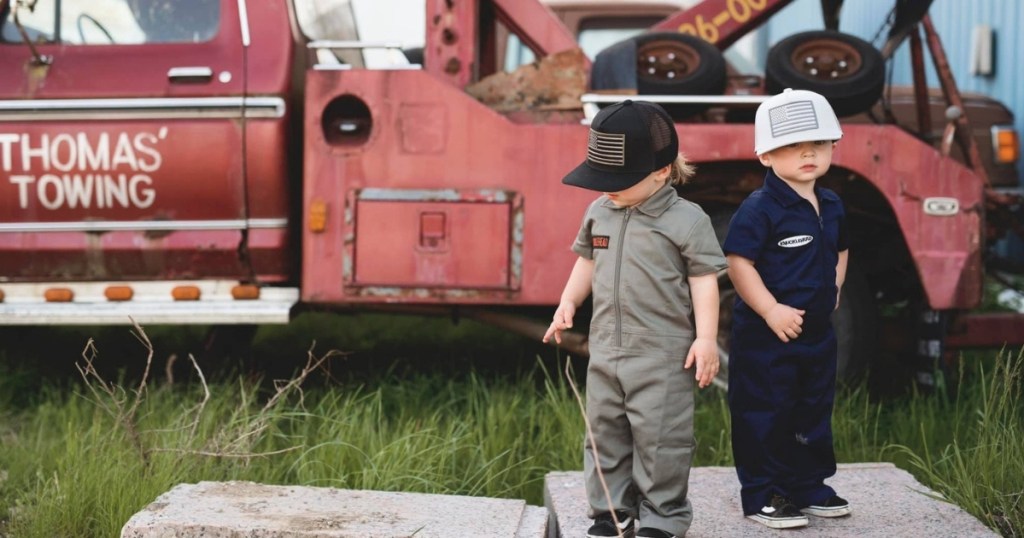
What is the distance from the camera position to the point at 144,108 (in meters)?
4.15

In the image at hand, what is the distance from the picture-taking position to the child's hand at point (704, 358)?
2.55 m

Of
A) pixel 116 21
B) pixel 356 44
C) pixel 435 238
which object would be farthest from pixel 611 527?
pixel 116 21

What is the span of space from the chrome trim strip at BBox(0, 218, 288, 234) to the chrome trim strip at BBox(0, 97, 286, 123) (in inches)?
14.9

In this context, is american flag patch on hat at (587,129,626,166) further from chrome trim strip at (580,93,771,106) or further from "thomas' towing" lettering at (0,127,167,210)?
"thomas' towing" lettering at (0,127,167,210)

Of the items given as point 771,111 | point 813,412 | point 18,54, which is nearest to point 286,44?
point 18,54

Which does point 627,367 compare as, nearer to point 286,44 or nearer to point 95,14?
point 286,44

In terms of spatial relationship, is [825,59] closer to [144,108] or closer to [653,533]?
[653,533]

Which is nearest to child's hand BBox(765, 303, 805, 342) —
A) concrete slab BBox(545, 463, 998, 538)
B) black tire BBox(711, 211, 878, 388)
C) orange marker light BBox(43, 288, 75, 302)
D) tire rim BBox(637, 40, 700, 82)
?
concrete slab BBox(545, 463, 998, 538)

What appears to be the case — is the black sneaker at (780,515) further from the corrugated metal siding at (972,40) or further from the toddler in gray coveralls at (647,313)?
the corrugated metal siding at (972,40)

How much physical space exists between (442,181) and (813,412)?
1671 millimetres

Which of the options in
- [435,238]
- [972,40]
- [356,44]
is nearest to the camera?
[356,44]

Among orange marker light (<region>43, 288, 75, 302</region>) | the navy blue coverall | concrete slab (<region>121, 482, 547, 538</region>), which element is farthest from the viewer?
orange marker light (<region>43, 288, 75, 302</region>)

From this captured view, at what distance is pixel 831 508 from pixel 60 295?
2867 mm

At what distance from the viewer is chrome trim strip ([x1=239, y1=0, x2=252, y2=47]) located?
13.8 feet
